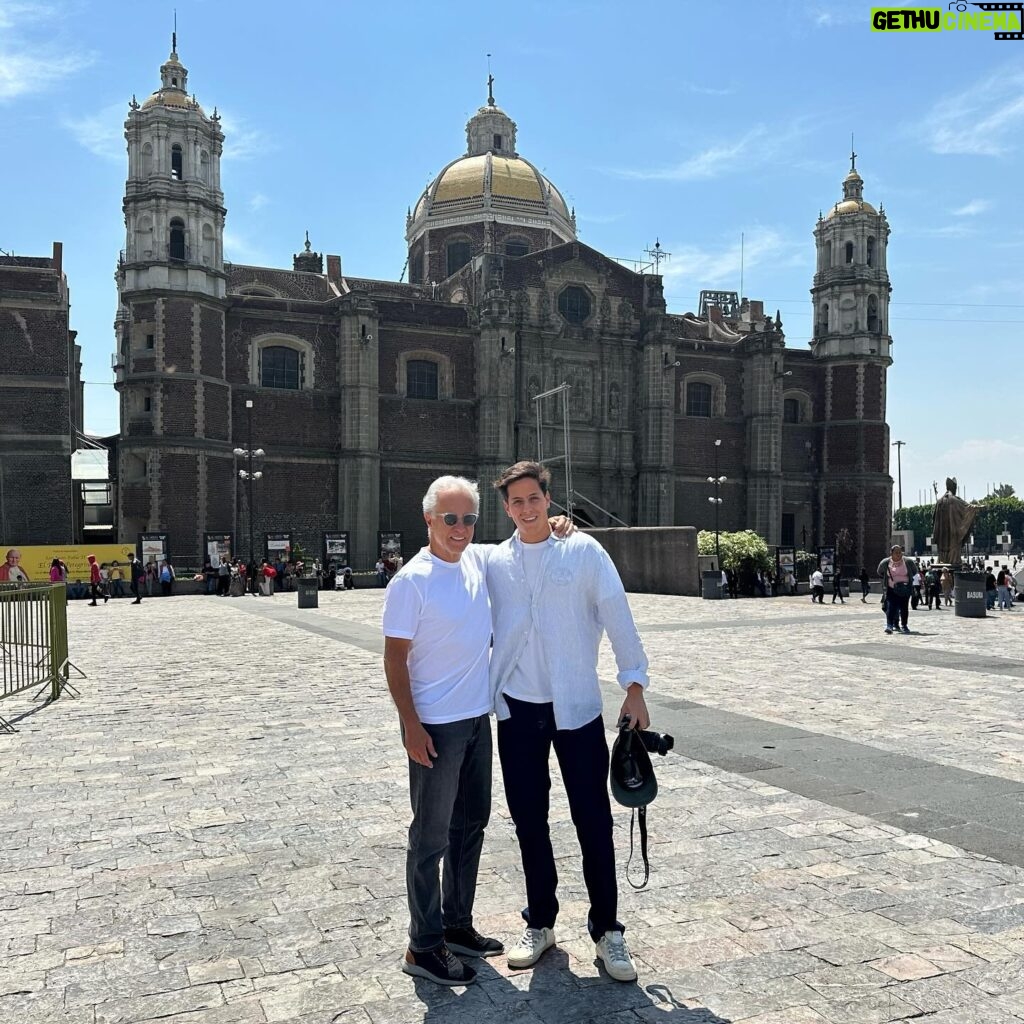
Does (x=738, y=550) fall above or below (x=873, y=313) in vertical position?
below

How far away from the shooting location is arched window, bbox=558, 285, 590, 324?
46.2m

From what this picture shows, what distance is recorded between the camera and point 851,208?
5166 centimetres

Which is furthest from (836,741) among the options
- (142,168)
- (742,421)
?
(742,421)

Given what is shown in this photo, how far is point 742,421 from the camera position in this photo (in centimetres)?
4994

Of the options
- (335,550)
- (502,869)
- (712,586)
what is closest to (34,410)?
(335,550)

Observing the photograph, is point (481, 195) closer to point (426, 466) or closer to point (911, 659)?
point (426, 466)

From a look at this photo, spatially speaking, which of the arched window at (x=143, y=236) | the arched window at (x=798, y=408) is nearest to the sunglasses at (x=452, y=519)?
the arched window at (x=143, y=236)

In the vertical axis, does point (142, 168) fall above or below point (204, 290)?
above

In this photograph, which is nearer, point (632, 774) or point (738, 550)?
point (632, 774)

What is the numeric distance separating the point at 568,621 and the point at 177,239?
3954 cm

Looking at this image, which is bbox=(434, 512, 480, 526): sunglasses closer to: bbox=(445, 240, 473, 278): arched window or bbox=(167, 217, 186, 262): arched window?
bbox=(167, 217, 186, 262): arched window

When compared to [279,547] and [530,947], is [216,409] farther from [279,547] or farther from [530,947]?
[530,947]

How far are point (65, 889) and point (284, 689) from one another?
5.71 m

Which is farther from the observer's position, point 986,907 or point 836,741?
point 836,741
